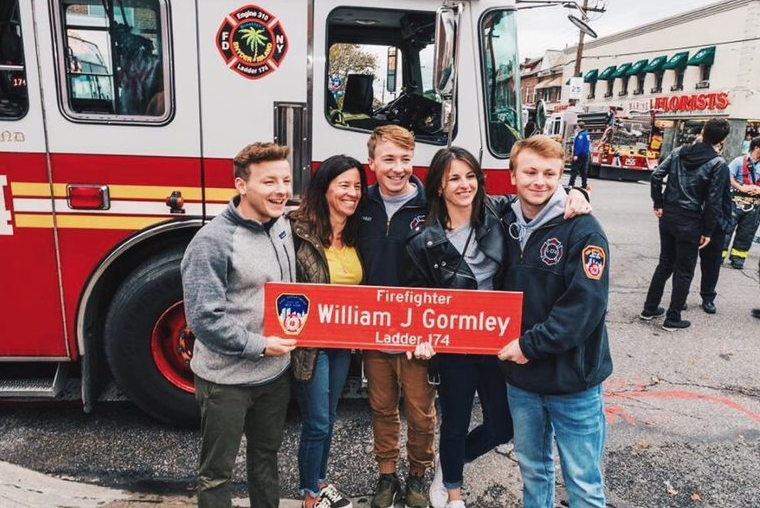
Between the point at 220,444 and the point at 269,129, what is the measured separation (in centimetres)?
177

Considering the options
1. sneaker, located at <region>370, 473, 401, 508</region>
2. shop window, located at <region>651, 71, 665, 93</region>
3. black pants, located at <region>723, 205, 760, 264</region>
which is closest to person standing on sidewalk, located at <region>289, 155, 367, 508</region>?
sneaker, located at <region>370, 473, 401, 508</region>

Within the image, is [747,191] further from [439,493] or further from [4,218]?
[4,218]

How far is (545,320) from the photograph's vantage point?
2.28 m

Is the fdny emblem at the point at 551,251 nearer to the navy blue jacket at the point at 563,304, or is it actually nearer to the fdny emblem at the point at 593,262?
the navy blue jacket at the point at 563,304

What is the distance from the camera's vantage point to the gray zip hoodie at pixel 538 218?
7.40ft

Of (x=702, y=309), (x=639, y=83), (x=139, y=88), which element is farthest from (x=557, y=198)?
(x=639, y=83)

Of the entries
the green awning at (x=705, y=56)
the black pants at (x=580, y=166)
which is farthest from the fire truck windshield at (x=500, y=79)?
the green awning at (x=705, y=56)

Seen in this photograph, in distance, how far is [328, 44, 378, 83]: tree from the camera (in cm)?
395

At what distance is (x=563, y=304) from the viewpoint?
2.18 metres

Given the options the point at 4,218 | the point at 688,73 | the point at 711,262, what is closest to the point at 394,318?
the point at 4,218

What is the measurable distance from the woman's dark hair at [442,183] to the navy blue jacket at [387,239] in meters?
0.09

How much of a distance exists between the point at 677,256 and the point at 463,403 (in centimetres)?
383

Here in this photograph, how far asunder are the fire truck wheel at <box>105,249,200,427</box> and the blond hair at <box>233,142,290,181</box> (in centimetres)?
132

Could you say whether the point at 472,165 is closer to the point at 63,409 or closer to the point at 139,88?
the point at 139,88
